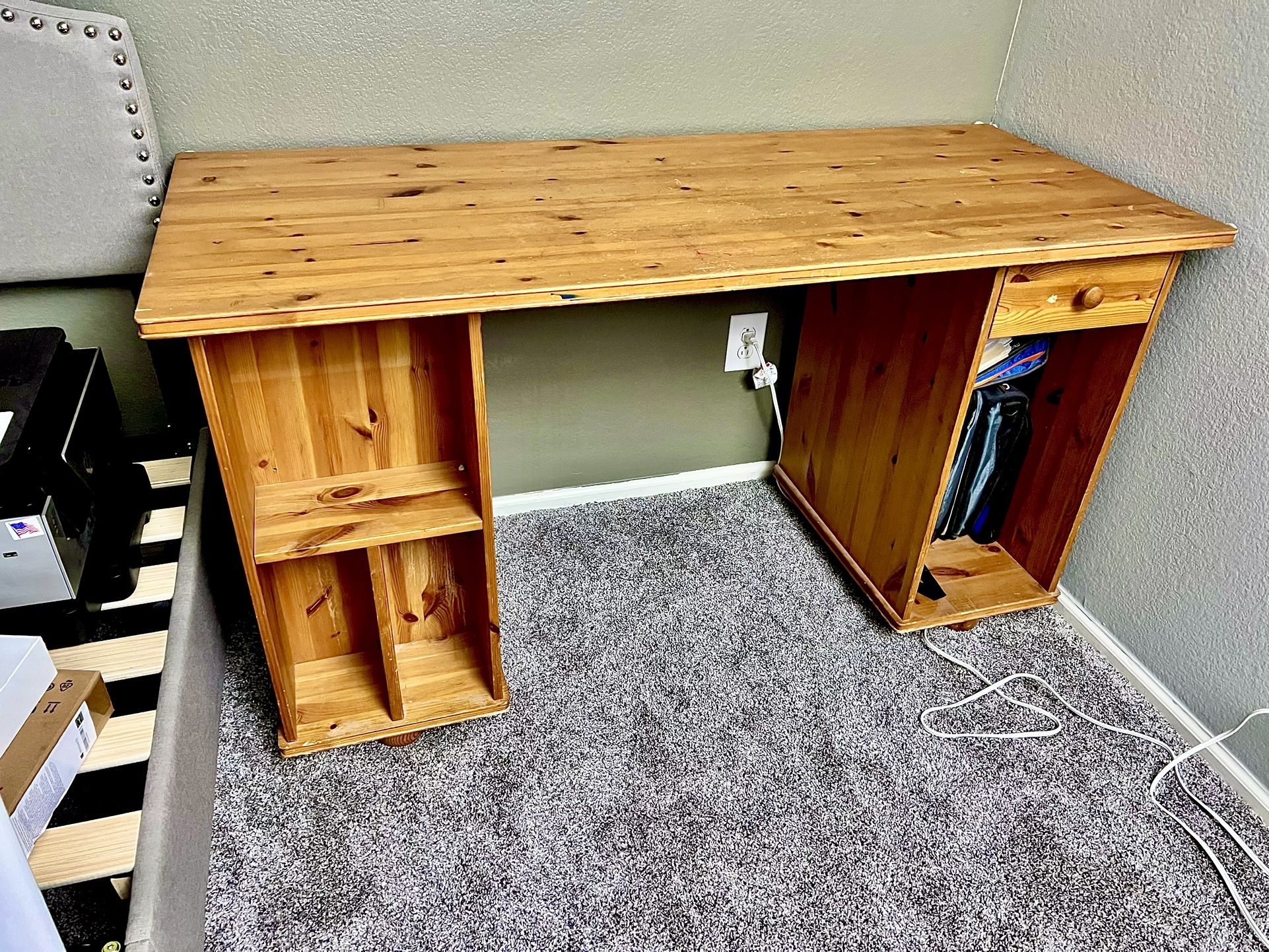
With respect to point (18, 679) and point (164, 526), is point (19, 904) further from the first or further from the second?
point (164, 526)

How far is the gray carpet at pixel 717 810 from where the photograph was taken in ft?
3.72

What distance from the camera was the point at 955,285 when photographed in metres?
1.31

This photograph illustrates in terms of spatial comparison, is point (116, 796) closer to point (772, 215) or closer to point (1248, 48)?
point (772, 215)

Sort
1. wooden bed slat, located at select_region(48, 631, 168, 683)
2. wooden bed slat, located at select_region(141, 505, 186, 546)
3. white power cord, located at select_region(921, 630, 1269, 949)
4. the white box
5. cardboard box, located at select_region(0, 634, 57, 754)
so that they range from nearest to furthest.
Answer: the white box → cardboard box, located at select_region(0, 634, 57, 754) → wooden bed slat, located at select_region(48, 631, 168, 683) → white power cord, located at select_region(921, 630, 1269, 949) → wooden bed slat, located at select_region(141, 505, 186, 546)

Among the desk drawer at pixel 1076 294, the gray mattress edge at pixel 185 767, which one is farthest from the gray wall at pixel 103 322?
the desk drawer at pixel 1076 294

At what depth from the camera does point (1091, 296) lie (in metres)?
1.26

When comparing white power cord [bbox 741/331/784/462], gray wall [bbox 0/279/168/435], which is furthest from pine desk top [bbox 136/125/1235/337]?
white power cord [bbox 741/331/784/462]

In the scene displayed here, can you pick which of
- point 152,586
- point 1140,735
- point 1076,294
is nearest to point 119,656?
point 152,586

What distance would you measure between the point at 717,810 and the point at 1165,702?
76 centimetres

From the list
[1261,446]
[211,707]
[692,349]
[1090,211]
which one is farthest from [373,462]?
[1261,446]

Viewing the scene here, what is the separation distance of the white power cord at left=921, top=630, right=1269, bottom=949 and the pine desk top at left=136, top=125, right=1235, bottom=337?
2.30 ft

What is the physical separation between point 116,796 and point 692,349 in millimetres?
1168

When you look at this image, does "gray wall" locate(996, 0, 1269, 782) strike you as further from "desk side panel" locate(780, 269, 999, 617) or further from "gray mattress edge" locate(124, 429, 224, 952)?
"gray mattress edge" locate(124, 429, 224, 952)

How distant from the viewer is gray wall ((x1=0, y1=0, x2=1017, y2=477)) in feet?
4.21
